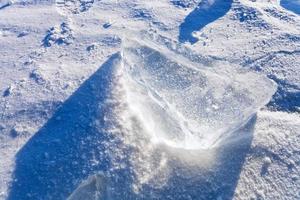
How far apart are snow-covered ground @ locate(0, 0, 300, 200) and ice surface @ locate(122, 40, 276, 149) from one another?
1 centimetres

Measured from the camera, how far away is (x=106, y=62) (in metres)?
4.08

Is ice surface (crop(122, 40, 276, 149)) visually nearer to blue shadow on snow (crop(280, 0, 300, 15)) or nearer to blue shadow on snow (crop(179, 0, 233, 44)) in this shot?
blue shadow on snow (crop(179, 0, 233, 44))

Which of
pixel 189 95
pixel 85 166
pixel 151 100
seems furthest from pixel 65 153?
pixel 189 95

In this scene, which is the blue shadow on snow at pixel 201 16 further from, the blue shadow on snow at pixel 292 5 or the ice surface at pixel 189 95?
the blue shadow on snow at pixel 292 5

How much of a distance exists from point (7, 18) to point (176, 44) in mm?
2323

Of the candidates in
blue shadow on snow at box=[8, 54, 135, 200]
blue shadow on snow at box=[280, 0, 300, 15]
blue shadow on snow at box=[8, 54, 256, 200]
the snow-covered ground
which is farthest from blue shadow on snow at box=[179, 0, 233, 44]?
blue shadow on snow at box=[8, 54, 256, 200]

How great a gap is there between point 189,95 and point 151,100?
0.42 m

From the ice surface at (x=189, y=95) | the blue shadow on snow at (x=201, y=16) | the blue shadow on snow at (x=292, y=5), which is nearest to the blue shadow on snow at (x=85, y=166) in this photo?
the ice surface at (x=189, y=95)

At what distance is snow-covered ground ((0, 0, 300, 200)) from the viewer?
2926 millimetres

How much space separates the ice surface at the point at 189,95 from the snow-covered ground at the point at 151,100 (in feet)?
0.04

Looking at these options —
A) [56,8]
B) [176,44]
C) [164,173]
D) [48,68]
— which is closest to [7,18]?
[56,8]

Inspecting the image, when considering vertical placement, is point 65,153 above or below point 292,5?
below

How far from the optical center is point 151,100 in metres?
3.43

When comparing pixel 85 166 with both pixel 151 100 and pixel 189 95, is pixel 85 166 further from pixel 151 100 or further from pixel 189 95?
pixel 189 95
